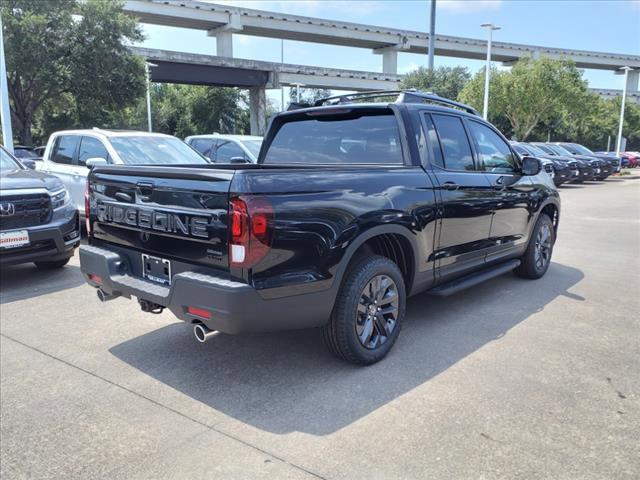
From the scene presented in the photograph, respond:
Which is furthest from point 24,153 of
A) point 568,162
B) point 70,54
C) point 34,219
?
point 568,162

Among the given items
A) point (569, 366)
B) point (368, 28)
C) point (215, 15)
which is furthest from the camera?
point (368, 28)

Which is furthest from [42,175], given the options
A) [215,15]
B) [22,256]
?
[215,15]

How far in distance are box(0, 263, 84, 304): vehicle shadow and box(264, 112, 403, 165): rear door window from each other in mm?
3016

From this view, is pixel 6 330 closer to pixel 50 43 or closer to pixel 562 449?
pixel 562 449

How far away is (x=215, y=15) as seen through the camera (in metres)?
47.2

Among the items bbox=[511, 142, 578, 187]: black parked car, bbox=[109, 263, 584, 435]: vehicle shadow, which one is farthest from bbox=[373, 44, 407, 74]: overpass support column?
bbox=[109, 263, 584, 435]: vehicle shadow

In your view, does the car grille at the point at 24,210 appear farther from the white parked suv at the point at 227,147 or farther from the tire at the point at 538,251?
the tire at the point at 538,251

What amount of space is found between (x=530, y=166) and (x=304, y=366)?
340 cm

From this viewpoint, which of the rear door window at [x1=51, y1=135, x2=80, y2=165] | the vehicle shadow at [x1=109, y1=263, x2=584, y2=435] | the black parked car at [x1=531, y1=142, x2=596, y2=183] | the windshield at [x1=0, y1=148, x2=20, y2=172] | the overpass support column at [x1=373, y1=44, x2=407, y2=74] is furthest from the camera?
the overpass support column at [x1=373, y1=44, x2=407, y2=74]

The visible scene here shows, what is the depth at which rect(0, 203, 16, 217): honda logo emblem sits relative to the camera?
18.6 ft

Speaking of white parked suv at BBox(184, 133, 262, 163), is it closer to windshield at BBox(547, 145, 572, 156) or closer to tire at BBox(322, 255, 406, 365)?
tire at BBox(322, 255, 406, 365)

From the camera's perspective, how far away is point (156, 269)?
3.58m

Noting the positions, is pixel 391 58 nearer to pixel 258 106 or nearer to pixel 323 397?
pixel 258 106

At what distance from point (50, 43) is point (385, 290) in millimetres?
22513
